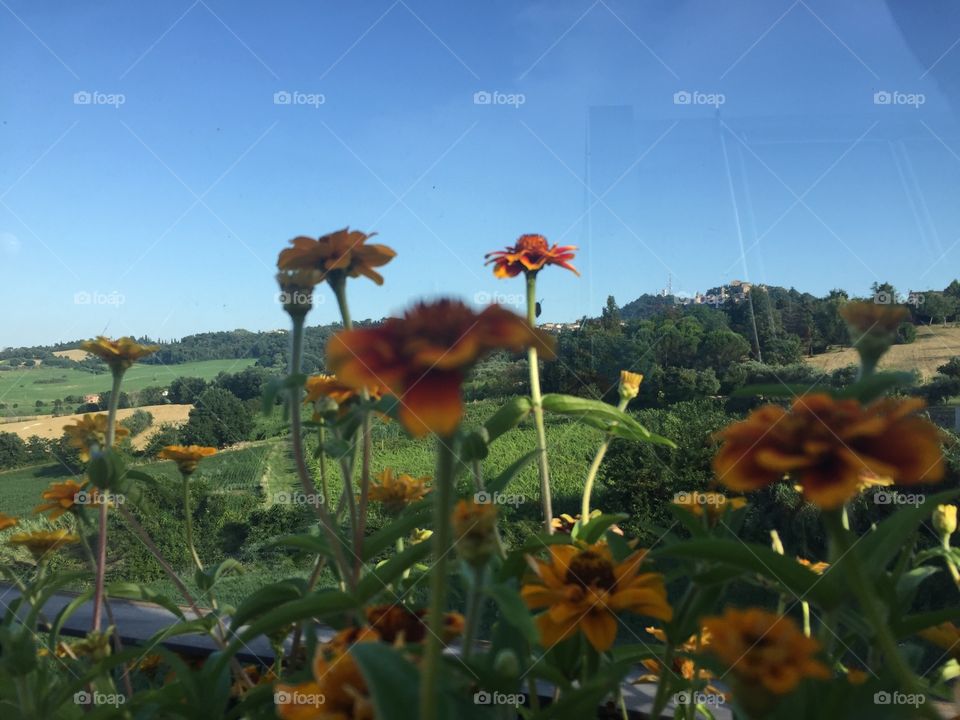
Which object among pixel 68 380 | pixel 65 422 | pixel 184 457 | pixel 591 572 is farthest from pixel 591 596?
pixel 68 380

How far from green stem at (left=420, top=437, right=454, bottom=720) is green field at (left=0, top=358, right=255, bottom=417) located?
149 centimetres

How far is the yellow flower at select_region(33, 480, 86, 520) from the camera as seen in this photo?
0.71 metres

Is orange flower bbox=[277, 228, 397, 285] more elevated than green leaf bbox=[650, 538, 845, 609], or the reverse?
orange flower bbox=[277, 228, 397, 285]

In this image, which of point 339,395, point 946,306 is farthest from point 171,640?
point 946,306

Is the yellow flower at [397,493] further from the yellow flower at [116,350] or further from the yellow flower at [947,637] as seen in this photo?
the yellow flower at [947,637]

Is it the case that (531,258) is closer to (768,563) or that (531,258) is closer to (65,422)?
(768,563)

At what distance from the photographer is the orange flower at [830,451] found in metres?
0.27

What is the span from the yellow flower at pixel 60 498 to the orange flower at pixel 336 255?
0.41 metres

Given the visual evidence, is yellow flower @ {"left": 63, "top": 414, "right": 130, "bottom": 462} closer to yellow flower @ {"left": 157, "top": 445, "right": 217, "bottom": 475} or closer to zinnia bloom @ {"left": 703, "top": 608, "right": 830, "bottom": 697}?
yellow flower @ {"left": 157, "top": 445, "right": 217, "bottom": 475}

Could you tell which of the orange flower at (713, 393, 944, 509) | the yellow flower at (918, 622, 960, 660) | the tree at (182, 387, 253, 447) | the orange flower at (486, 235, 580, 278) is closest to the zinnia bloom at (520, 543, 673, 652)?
the orange flower at (713, 393, 944, 509)

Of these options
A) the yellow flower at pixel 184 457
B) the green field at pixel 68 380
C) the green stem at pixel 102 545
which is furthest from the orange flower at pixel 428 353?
the green field at pixel 68 380

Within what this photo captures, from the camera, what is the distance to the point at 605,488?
1710 mm

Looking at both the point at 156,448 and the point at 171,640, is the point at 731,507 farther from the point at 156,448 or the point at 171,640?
the point at 156,448

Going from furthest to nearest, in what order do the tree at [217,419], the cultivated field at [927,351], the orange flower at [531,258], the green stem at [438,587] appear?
the tree at [217,419], the cultivated field at [927,351], the orange flower at [531,258], the green stem at [438,587]
